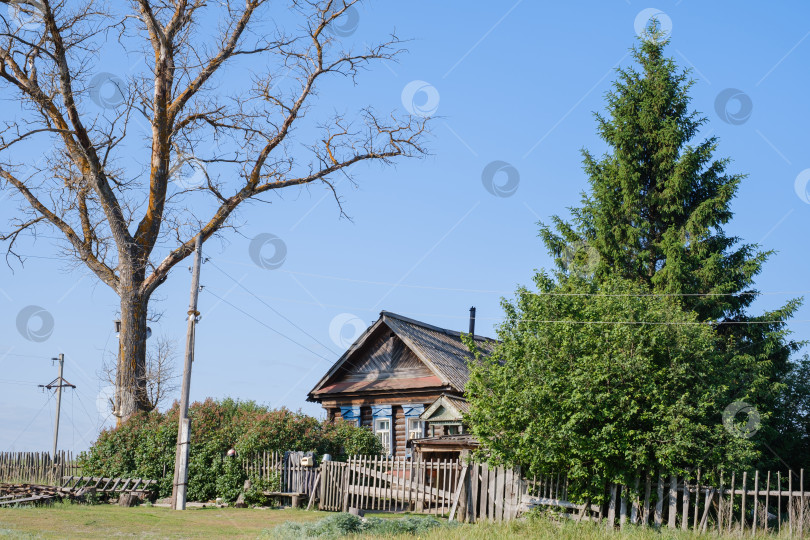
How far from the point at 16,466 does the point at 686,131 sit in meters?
27.1

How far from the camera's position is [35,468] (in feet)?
93.5

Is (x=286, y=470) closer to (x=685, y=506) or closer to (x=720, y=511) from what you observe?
(x=685, y=506)

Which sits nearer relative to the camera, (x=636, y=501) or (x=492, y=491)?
(x=636, y=501)

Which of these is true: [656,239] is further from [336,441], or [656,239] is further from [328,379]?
[328,379]

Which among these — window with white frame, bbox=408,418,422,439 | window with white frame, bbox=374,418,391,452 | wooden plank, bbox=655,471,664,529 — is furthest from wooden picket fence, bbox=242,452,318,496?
wooden plank, bbox=655,471,664,529

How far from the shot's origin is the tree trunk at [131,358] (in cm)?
2544

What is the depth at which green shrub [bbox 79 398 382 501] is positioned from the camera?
22188mm

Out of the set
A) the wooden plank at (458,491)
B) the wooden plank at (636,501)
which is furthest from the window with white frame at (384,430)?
the wooden plank at (636,501)

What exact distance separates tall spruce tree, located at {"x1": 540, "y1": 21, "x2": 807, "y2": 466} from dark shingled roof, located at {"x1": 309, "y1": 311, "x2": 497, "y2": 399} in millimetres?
6378

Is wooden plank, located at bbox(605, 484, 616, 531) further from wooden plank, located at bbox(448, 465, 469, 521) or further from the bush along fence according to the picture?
wooden plank, located at bbox(448, 465, 469, 521)

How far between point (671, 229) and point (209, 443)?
49.5 feet

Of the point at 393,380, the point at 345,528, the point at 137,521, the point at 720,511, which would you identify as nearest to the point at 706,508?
the point at 720,511

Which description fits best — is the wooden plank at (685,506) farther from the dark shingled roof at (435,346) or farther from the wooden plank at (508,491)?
the dark shingled roof at (435,346)

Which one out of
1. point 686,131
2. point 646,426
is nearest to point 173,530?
point 646,426
